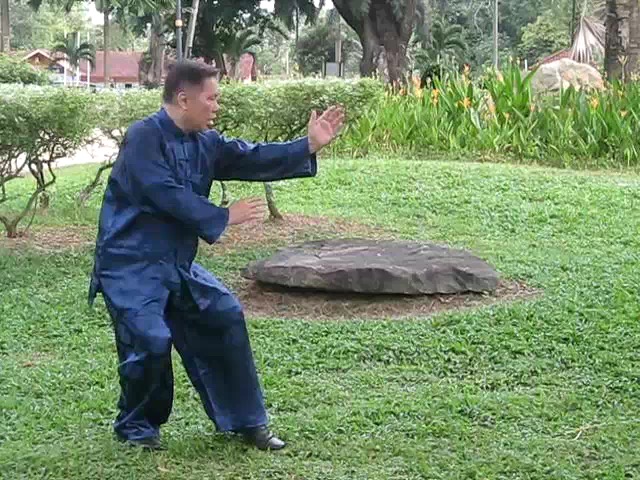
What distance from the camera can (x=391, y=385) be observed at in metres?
4.88

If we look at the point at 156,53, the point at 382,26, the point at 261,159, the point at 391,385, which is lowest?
the point at 391,385

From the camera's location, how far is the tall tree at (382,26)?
79.4 feet

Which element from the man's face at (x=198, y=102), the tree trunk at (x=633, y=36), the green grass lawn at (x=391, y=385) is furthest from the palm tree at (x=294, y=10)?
the man's face at (x=198, y=102)

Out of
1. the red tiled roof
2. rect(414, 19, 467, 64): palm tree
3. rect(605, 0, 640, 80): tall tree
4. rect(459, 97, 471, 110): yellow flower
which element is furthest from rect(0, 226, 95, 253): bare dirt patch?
the red tiled roof

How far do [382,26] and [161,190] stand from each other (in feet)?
71.0

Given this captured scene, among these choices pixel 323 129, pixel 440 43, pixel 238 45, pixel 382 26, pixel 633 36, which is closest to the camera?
pixel 323 129

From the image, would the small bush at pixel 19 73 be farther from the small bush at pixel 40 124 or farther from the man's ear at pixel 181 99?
the man's ear at pixel 181 99

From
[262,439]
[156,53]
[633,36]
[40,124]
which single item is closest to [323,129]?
[262,439]

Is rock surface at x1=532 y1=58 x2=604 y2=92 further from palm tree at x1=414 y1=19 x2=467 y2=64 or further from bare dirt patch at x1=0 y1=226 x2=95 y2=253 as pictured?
palm tree at x1=414 y1=19 x2=467 y2=64

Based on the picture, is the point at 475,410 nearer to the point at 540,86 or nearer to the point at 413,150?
the point at 413,150

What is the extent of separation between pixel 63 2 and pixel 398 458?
28.3 meters

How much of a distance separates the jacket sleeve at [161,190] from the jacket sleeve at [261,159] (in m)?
0.28

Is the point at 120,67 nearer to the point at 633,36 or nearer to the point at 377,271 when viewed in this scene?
the point at 633,36

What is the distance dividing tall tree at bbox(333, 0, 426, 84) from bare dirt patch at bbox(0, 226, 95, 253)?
51.8 ft
